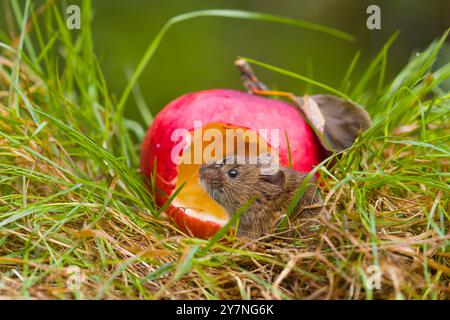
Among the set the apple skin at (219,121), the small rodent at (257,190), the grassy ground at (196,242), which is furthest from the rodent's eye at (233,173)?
the grassy ground at (196,242)

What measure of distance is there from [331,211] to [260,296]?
1.46 feet

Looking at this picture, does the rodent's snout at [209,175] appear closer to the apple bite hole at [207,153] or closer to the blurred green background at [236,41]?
the apple bite hole at [207,153]

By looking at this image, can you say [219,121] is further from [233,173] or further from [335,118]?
[335,118]

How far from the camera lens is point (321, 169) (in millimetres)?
2357

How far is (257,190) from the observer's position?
8.81ft

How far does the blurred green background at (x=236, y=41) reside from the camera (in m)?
6.33

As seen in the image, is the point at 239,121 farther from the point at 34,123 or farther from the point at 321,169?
the point at 34,123

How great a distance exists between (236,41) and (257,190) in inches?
185

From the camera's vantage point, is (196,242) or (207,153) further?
(207,153)

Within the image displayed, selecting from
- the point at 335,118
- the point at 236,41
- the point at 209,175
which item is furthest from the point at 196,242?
the point at 236,41

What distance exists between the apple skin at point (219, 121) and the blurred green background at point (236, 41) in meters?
3.19

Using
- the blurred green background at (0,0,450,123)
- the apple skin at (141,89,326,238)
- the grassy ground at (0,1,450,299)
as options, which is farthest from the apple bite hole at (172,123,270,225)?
the blurred green background at (0,0,450,123)

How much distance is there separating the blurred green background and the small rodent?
329cm
